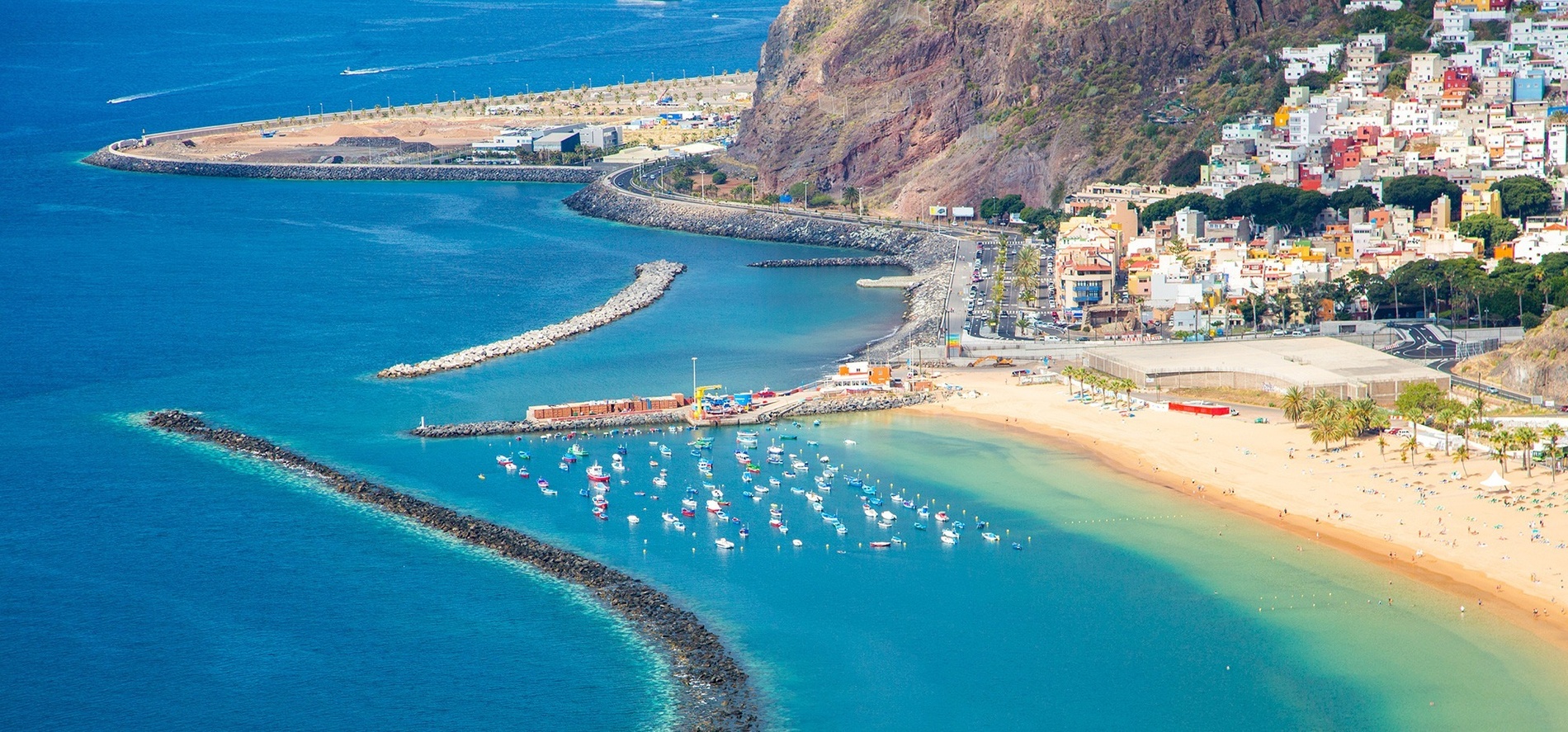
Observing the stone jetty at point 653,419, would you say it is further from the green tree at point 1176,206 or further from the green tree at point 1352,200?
the green tree at point 1352,200

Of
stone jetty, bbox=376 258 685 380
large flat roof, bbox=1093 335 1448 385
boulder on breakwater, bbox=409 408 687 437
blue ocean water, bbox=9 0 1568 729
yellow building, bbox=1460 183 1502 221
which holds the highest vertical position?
yellow building, bbox=1460 183 1502 221

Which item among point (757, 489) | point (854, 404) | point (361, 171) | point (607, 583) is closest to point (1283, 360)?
point (854, 404)

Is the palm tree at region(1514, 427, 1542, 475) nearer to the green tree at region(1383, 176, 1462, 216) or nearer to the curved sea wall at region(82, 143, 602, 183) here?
the green tree at region(1383, 176, 1462, 216)

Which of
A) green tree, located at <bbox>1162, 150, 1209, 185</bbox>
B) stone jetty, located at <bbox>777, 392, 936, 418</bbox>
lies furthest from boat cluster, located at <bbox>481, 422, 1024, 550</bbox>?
green tree, located at <bbox>1162, 150, 1209, 185</bbox>

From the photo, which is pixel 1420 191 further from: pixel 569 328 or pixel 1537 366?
pixel 569 328

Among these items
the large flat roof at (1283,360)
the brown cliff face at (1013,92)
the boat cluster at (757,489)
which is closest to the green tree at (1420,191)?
the brown cliff face at (1013,92)
